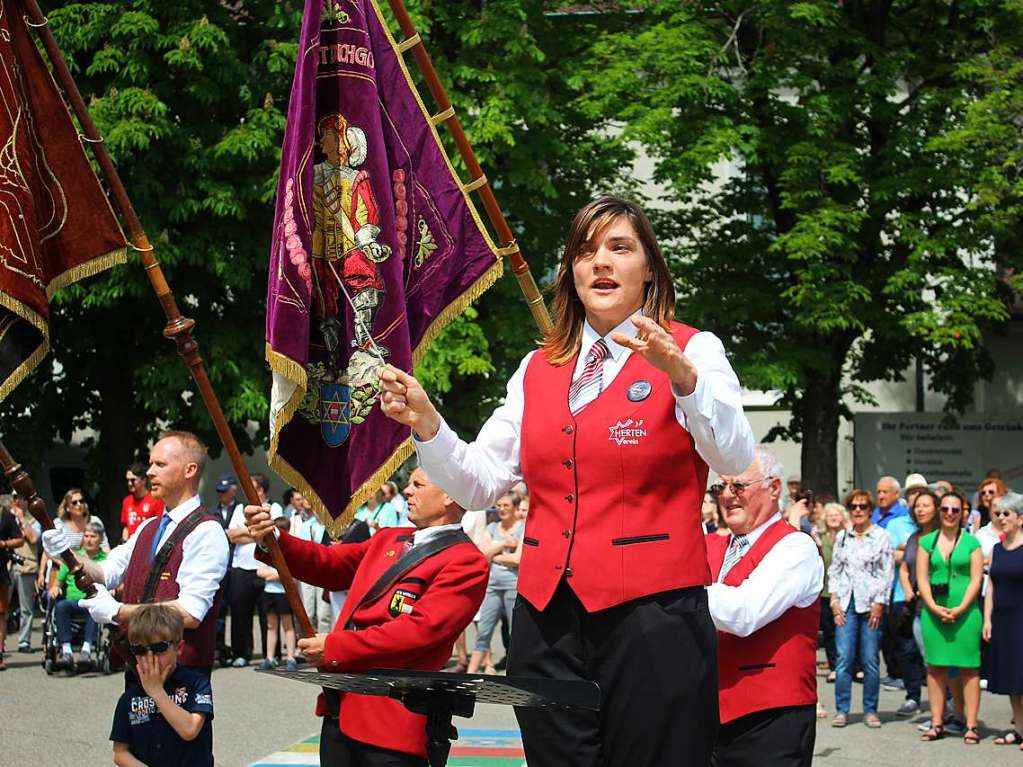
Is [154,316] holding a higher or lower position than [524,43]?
lower

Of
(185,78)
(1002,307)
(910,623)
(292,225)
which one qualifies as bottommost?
(910,623)

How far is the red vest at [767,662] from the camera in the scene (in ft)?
18.0

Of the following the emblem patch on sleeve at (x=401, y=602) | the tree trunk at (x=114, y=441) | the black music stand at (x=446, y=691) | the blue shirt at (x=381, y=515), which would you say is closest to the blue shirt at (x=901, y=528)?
the blue shirt at (x=381, y=515)

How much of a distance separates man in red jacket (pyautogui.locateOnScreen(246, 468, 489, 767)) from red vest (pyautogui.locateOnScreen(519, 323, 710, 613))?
159cm

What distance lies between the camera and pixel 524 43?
21391 mm

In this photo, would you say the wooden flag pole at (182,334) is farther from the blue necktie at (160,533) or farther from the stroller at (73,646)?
the stroller at (73,646)

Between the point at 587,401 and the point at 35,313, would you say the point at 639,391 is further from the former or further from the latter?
the point at 35,313

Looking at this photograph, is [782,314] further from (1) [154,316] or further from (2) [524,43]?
(1) [154,316]

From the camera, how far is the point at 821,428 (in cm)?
2381

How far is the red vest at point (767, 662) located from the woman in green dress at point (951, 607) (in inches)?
281

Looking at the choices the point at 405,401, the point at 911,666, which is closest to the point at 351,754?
the point at 405,401

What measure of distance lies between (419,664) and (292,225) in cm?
165

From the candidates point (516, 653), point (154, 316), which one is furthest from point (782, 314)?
point (516, 653)

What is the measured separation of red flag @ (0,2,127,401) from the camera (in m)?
5.72
